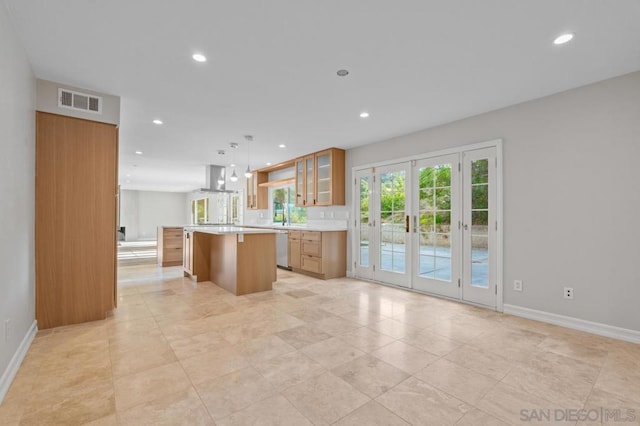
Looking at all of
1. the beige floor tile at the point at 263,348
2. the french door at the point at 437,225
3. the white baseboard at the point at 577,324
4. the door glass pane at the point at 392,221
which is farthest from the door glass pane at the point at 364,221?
the beige floor tile at the point at 263,348

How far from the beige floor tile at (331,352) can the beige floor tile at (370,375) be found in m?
0.07

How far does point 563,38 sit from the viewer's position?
7.35 feet

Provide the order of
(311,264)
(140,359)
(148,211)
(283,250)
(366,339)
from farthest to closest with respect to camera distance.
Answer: (148,211), (283,250), (311,264), (366,339), (140,359)

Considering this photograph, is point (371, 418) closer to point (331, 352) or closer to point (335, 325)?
point (331, 352)

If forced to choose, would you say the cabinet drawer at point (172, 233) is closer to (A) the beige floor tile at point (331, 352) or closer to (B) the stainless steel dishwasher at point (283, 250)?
(B) the stainless steel dishwasher at point (283, 250)

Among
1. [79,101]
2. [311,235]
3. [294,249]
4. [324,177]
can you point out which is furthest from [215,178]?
[79,101]

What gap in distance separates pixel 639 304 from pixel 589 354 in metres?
0.77

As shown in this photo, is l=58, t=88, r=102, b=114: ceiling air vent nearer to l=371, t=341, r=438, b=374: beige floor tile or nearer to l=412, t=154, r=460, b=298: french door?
l=371, t=341, r=438, b=374: beige floor tile

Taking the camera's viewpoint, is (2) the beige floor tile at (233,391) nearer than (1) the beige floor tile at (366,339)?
Yes

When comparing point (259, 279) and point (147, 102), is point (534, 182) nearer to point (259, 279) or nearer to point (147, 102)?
point (259, 279)

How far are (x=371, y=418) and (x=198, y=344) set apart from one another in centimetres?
166

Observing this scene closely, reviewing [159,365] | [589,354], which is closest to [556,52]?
[589,354]

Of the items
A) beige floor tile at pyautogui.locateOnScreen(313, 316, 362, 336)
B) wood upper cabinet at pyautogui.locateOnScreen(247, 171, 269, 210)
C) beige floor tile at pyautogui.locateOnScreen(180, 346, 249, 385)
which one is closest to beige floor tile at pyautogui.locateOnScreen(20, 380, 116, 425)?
beige floor tile at pyautogui.locateOnScreen(180, 346, 249, 385)

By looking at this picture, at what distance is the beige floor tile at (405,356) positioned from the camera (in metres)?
2.24
